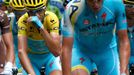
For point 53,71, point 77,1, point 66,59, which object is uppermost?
point 77,1

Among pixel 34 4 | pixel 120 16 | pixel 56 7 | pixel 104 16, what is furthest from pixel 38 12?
pixel 56 7

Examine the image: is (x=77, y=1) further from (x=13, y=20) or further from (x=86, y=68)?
(x=13, y=20)

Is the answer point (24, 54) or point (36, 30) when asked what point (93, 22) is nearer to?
point (24, 54)

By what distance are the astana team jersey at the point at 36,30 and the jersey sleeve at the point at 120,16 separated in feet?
4.72

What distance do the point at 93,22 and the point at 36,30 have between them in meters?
1.46

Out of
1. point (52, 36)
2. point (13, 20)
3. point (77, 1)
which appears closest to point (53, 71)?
point (52, 36)

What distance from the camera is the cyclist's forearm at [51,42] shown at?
7894 mm

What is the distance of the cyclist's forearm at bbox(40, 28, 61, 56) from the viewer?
7.89 metres

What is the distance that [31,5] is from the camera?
8.07 metres

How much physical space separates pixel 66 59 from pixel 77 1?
796mm

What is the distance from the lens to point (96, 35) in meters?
7.24

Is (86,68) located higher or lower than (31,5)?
lower

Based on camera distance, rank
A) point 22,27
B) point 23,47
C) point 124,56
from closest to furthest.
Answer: point 124,56
point 23,47
point 22,27

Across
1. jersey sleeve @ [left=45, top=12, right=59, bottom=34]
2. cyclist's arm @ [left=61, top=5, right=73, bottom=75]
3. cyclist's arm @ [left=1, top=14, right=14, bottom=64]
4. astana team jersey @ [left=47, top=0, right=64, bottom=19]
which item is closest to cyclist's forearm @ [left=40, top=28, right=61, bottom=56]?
jersey sleeve @ [left=45, top=12, right=59, bottom=34]
